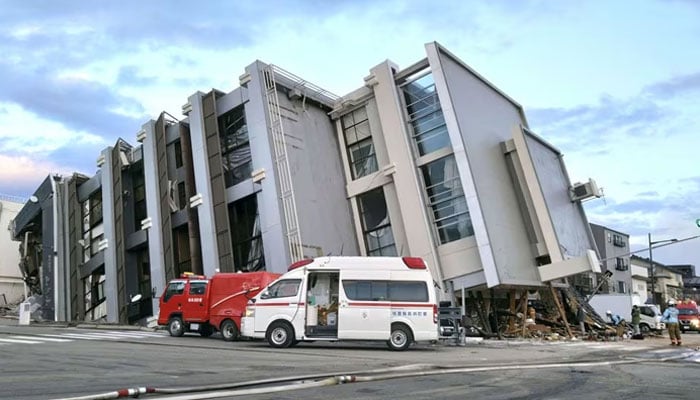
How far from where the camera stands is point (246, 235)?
2833 centimetres

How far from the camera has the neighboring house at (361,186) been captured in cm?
2538

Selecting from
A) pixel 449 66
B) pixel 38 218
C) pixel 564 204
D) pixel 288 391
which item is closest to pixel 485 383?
pixel 288 391

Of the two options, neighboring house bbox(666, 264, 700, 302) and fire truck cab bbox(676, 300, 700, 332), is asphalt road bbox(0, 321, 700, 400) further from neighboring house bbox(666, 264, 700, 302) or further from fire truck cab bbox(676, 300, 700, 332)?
neighboring house bbox(666, 264, 700, 302)

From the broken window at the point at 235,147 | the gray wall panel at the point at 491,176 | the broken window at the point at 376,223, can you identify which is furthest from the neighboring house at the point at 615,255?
the broken window at the point at 235,147

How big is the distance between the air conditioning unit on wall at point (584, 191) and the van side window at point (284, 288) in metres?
19.0

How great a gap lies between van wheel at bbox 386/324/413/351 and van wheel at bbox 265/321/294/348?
283 centimetres

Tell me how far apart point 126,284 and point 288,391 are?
2770cm

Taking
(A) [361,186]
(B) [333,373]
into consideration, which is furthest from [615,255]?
(B) [333,373]

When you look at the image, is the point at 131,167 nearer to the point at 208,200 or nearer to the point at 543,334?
the point at 208,200

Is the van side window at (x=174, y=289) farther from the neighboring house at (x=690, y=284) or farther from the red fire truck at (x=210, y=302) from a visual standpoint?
the neighboring house at (x=690, y=284)

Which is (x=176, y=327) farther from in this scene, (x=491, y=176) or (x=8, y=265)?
(x=8, y=265)

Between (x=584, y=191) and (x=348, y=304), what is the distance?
18.4m

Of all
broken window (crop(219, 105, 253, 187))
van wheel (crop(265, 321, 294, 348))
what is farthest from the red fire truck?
broken window (crop(219, 105, 253, 187))

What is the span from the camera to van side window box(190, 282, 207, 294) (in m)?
21.3
